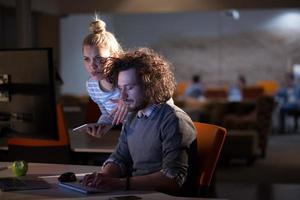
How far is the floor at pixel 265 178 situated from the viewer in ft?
24.0

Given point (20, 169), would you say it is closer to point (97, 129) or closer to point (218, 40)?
point (97, 129)

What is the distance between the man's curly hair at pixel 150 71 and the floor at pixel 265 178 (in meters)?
4.05

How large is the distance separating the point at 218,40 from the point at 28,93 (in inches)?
574

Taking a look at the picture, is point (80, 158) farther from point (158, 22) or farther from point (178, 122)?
point (158, 22)

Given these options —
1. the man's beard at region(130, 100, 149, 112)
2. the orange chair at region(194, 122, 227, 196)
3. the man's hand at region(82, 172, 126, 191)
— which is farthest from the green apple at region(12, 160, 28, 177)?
the orange chair at region(194, 122, 227, 196)

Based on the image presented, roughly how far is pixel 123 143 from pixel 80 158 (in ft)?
5.25

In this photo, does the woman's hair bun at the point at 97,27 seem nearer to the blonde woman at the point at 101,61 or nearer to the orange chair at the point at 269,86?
the blonde woman at the point at 101,61

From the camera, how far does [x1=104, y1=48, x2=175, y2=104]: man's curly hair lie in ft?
10.1

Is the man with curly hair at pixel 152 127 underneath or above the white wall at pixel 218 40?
underneath

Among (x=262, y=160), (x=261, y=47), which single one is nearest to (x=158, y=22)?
(x=261, y=47)

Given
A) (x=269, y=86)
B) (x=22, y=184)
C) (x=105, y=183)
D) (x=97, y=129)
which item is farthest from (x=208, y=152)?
(x=269, y=86)

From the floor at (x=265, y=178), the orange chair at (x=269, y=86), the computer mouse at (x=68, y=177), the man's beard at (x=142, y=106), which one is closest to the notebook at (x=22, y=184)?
the computer mouse at (x=68, y=177)

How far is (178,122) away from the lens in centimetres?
309

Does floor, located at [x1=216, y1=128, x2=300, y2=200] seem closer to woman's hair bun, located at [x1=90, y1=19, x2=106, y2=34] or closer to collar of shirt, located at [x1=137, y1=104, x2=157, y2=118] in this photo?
woman's hair bun, located at [x1=90, y1=19, x2=106, y2=34]
